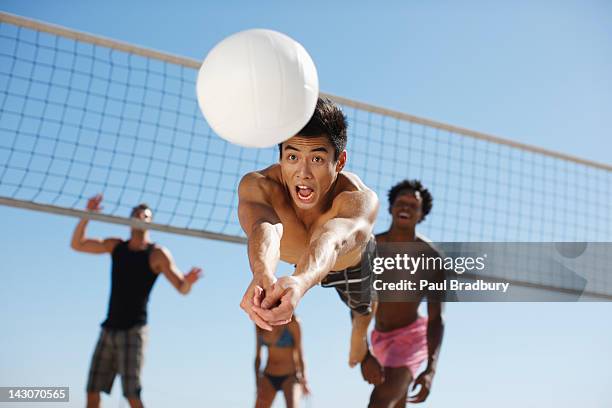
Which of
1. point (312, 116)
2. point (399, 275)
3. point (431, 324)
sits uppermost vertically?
point (312, 116)

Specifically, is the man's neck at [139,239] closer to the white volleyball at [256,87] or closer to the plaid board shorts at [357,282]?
the plaid board shorts at [357,282]

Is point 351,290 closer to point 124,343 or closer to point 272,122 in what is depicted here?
point 124,343

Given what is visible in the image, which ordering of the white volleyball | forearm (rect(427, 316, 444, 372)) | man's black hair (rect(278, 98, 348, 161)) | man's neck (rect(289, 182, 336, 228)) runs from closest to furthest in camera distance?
the white volleyball < man's black hair (rect(278, 98, 348, 161)) < man's neck (rect(289, 182, 336, 228)) < forearm (rect(427, 316, 444, 372))

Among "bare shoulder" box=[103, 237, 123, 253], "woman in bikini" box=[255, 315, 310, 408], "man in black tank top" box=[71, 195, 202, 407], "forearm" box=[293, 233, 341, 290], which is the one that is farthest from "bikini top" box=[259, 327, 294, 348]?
"forearm" box=[293, 233, 341, 290]

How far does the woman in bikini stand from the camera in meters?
6.36

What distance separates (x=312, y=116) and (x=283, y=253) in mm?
1065

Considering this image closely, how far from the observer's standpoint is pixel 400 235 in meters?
5.73

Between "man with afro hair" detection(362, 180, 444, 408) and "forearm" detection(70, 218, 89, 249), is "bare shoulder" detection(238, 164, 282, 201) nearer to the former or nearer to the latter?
"man with afro hair" detection(362, 180, 444, 408)

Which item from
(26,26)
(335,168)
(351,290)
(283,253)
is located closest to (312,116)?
(335,168)

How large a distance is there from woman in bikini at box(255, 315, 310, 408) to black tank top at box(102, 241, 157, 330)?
4.37 ft

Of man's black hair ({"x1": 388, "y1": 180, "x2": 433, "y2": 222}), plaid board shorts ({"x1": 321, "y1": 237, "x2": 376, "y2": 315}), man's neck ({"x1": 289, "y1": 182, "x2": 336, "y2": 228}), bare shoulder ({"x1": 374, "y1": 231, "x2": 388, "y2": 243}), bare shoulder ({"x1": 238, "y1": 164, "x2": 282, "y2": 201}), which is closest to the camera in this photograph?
bare shoulder ({"x1": 238, "y1": 164, "x2": 282, "y2": 201})

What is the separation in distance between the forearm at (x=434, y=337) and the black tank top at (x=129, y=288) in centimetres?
212

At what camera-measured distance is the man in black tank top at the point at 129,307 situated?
208 inches

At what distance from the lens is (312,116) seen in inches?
130
